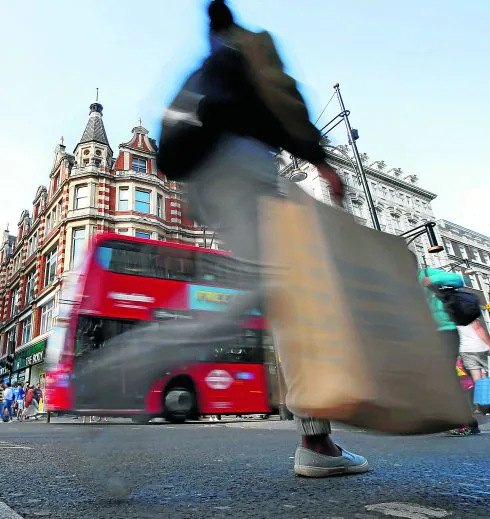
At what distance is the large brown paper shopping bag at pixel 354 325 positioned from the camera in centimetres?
98

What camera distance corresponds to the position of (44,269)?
27562 mm

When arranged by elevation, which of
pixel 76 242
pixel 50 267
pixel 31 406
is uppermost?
pixel 76 242

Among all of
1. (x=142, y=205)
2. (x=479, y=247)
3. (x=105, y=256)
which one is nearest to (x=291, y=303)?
(x=105, y=256)

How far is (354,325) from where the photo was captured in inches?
40.8

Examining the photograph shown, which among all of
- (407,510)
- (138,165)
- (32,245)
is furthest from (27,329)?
(407,510)

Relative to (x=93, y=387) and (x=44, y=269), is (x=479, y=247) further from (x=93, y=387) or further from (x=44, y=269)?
(x=93, y=387)

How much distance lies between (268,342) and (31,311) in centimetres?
3024

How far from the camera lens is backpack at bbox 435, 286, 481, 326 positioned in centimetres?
140

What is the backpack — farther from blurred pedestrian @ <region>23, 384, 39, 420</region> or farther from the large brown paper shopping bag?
blurred pedestrian @ <region>23, 384, 39, 420</region>

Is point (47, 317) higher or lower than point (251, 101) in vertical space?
higher

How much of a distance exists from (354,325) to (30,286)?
3307 centimetres

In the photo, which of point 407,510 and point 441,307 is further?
point 441,307

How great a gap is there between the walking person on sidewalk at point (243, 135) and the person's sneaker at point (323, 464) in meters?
0.83

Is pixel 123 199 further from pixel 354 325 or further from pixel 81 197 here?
pixel 354 325
